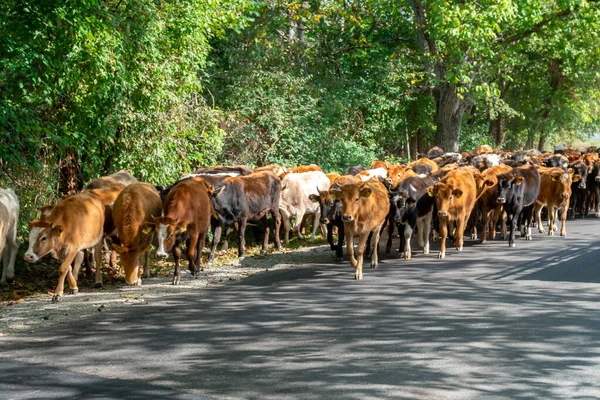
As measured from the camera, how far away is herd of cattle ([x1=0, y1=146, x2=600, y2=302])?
14.4m

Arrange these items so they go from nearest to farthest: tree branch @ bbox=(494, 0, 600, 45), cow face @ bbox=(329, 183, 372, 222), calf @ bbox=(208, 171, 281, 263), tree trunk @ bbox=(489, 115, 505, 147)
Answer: cow face @ bbox=(329, 183, 372, 222) < calf @ bbox=(208, 171, 281, 263) < tree branch @ bbox=(494, 0, 600, 45) < tree trunk @ bbox=(489, 115, 505, 147)

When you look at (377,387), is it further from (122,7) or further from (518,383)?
(122,7)

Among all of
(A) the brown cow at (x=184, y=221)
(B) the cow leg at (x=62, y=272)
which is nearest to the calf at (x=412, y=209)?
(A) the brown cow at (x=184, y=221)

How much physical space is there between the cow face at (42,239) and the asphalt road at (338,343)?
6.34ft

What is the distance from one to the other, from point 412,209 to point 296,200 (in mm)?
3988

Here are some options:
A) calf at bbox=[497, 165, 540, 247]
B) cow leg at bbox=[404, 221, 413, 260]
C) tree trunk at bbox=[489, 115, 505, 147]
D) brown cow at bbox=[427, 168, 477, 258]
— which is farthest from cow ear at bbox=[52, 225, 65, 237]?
tree trunk at bbox=[489, 115, 505, 147]

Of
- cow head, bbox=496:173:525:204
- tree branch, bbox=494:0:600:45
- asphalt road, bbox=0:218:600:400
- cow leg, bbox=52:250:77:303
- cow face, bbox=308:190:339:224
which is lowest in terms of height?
asphalt road, bbox=0:218:600:400

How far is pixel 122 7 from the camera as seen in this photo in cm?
1802

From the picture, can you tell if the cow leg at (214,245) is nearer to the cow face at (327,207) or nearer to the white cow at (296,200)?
the cow face at (327,207)

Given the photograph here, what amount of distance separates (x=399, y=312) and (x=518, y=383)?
362 centimetres

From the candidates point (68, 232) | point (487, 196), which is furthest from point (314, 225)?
point (68, 232)

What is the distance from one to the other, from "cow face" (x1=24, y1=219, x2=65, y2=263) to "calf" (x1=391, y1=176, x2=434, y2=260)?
7.22 meters

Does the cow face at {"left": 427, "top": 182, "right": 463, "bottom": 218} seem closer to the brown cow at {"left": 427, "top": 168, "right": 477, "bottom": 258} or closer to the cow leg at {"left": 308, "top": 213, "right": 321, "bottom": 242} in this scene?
the brown cow at {"left": 427, "top": 168, "right": 477, "bottom": 258}

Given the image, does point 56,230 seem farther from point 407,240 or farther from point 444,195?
point 444,195
